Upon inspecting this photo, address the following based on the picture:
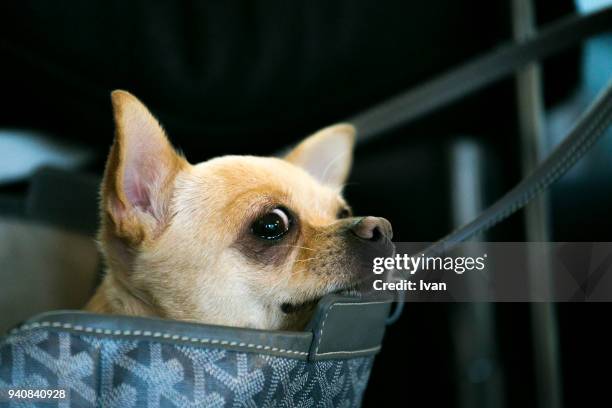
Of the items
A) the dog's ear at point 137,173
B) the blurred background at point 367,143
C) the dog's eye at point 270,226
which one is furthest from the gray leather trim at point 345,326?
the blurred background at point 367,143

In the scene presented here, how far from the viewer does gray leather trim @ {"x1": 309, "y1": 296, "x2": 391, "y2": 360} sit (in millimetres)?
546

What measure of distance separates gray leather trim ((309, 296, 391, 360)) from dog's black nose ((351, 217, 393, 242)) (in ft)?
0.21

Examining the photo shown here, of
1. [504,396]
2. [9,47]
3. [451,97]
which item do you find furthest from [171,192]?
[504,396]

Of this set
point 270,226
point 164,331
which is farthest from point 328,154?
point 164,331

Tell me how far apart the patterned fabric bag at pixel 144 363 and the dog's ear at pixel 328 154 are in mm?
370

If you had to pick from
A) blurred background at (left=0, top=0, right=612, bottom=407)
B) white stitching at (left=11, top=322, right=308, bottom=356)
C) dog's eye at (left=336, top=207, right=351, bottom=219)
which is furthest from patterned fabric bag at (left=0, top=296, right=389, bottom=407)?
blurred background at (left=0, top=0, right=612, bottom=407)

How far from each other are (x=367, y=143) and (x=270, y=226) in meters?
0.53

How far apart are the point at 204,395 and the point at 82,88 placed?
61 centimetres

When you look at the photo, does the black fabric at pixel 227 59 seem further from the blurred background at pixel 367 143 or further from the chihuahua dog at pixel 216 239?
the chihuahua dog at pixel 216 239

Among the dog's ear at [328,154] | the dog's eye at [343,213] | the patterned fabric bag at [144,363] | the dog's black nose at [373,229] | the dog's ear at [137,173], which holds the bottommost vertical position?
the patterned fabric bag at [144,363]

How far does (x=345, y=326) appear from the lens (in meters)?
0.56

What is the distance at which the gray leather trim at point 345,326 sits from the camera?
1.79 feet

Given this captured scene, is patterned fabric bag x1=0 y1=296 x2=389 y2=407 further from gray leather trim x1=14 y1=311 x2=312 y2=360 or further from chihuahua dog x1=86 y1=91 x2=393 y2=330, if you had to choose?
chihuahua dog x1=86 y1=91 x2=393 y2=330

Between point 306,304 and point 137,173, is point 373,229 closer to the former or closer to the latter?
point 306,304
